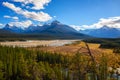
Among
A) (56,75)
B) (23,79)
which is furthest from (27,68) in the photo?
(56,75)

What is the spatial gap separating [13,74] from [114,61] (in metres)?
92.4

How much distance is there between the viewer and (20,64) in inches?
5285

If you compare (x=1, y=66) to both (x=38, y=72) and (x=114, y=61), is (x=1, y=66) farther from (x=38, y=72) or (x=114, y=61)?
(x=114, y=61)

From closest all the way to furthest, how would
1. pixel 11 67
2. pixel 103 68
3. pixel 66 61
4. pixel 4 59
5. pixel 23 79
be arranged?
pixel 103 68
pixel 23 79
pixel 11 67
pixel 4 59
pixel 66 61

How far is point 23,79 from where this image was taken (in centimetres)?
12112

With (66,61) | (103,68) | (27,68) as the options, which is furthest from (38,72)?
(66,61)

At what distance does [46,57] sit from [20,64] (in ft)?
188

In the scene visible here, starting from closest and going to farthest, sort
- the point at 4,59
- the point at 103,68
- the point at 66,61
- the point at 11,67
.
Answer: the point at 103,68 < the point at 11,67 < the point at 4,59 < the point at 66,61

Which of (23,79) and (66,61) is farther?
(66,61)

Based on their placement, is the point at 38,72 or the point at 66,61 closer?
the point at 38,72

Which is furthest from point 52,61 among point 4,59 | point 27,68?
point 27,68

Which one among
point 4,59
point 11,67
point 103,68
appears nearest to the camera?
point 103,68

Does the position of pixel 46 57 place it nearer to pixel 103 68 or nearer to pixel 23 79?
pixel 23 79

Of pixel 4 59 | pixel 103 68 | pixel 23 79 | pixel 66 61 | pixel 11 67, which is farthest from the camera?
pixel 66 61
